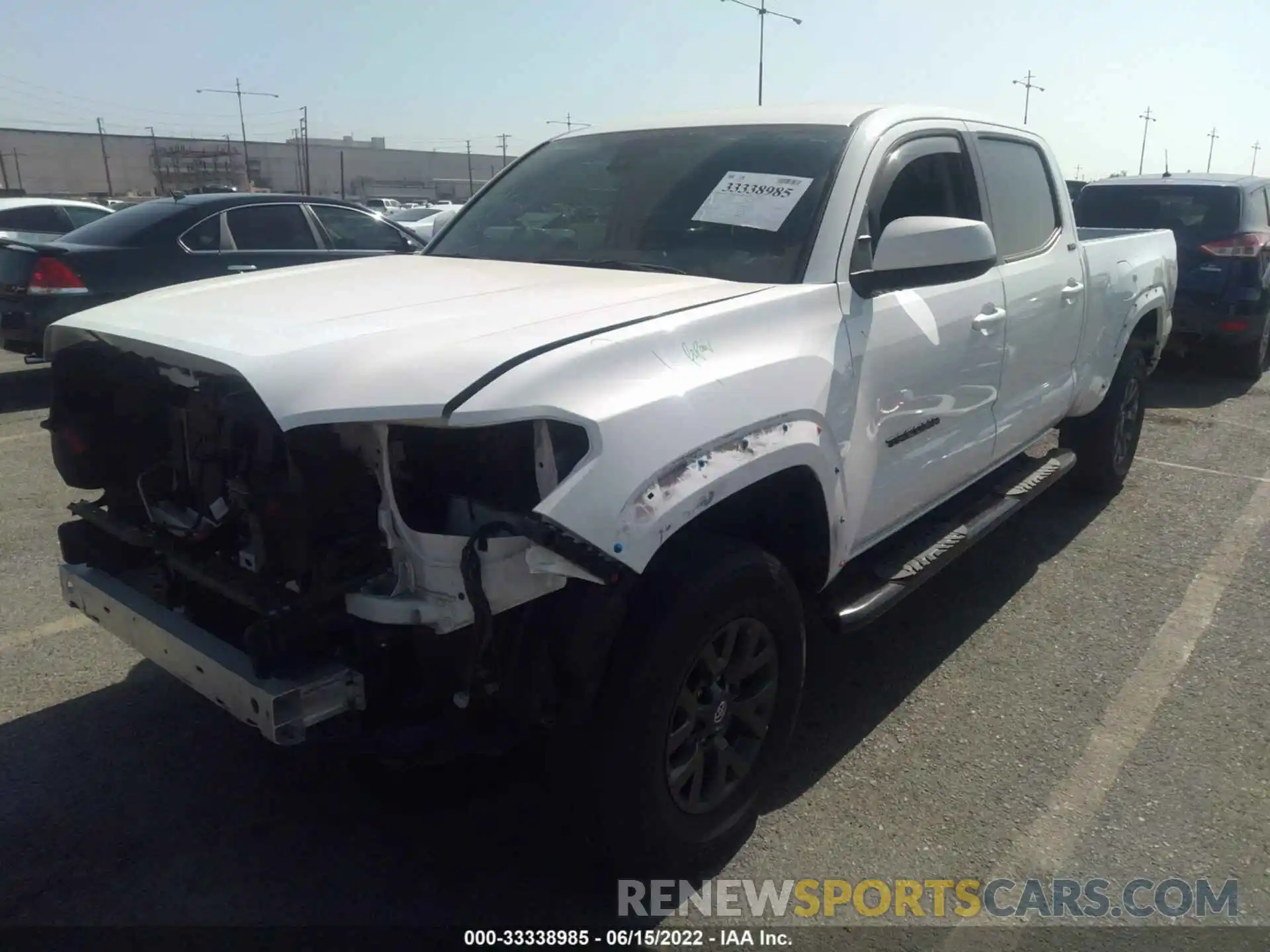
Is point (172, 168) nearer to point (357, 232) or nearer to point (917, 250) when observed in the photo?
point (357, 232)

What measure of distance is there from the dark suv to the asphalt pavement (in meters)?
5.39

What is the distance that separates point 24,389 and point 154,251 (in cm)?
190

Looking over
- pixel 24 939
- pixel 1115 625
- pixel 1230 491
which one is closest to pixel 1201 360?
pixel 1230 491

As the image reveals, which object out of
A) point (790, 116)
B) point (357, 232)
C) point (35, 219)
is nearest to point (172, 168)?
point (35, 219)

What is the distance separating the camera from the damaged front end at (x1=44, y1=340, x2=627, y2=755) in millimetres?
2189

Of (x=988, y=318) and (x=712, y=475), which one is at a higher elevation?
(x=988, y=318)

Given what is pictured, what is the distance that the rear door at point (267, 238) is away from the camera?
8438 mm

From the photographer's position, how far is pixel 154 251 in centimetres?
801

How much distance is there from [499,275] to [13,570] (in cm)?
297

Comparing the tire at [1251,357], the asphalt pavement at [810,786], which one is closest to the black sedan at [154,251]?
the asphalt pavement at [810,786]

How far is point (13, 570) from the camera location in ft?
15.1

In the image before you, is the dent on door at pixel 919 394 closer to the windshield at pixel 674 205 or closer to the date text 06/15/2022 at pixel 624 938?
the windshield at pixel 674 205

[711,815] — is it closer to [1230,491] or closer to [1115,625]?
[1115,625]

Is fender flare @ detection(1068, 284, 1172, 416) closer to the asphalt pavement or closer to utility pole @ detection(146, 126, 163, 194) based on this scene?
the asphalt pavement
